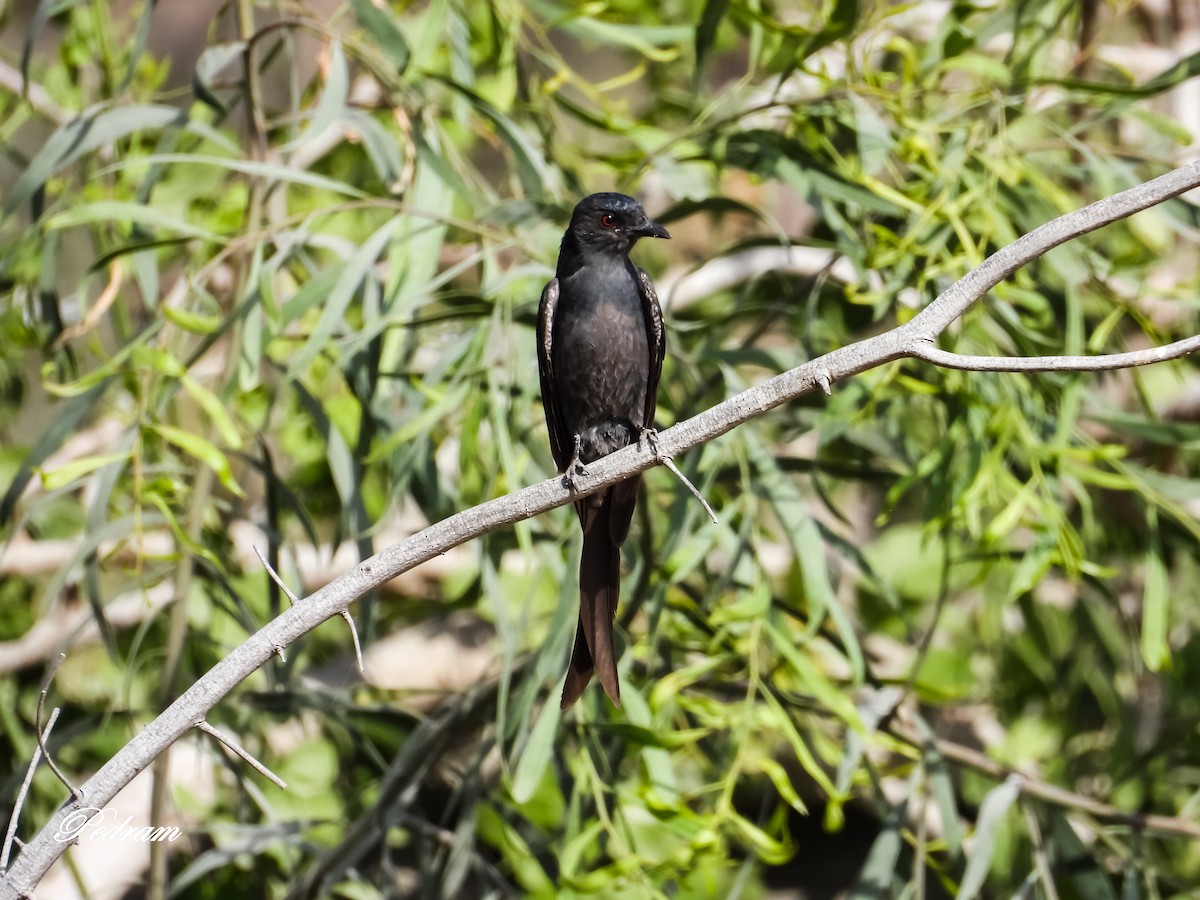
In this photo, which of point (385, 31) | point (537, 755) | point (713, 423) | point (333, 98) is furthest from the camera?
point (385, 31)

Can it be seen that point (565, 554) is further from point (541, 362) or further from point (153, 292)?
point (153, 292)

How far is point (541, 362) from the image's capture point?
10.8ft

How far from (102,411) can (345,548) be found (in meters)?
1.15

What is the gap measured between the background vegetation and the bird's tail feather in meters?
0.24

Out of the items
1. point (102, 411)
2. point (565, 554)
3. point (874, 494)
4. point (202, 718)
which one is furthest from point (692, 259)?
point (202, 718)

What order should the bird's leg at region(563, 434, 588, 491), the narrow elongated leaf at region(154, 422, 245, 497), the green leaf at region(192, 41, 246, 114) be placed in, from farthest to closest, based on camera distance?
the green leaf at region(192, 41, 246, 114)
the narrow elongated leaf at region(154, 422, 245, 497)
the bird's leg at region(563, 434, 588, 491)

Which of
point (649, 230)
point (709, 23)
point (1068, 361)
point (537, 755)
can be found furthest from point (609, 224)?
point (1068, 361)

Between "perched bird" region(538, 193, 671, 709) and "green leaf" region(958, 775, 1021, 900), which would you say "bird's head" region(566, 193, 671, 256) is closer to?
"perched bird" region(538, 193, 671, 709)

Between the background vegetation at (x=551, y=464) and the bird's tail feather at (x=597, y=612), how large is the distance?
24cm

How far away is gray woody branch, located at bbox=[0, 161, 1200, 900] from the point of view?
1.87 meters

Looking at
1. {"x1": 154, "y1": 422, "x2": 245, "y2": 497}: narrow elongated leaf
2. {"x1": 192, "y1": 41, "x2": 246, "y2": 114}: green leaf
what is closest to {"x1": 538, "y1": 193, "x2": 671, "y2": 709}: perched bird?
{"x1": 154, "y1": 422, "x2": 245, "y2": 497}: narrow elongated leaf

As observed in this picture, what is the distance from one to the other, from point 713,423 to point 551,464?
1.80 m

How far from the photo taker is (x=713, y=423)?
2.10 metres

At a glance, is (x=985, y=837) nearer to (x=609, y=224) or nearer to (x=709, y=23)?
(x=609, y=224)
